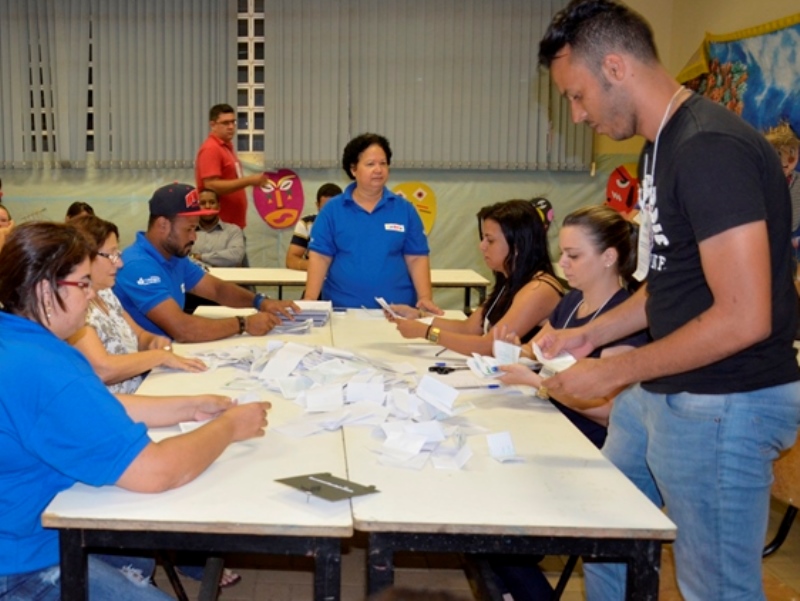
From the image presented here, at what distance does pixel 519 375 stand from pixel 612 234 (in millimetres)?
669

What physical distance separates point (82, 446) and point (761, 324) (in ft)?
4.21

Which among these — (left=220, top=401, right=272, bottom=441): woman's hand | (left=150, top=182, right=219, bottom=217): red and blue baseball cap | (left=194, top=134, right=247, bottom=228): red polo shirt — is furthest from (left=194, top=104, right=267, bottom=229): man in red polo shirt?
(left=220, top=401, right=272, bottom=441): woman's hand

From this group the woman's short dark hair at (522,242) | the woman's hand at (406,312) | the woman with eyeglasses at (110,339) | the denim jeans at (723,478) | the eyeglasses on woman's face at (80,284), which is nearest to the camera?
the denim jeans at (723,478)

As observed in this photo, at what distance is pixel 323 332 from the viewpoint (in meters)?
3.79

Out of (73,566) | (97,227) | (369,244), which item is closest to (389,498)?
(73,566)

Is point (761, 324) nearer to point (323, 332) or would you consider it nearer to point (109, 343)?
point (109, 343)

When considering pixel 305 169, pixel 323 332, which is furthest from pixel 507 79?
pixel 323 332

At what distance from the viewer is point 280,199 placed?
7906mm

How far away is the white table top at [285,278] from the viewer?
19.2 feet

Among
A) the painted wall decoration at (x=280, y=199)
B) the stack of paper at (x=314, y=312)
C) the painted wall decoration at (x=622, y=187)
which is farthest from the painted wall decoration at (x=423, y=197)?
the stack of paper at (x=314, y=312)

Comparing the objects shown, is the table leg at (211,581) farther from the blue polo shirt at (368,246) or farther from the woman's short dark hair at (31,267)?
the blue polo shirt at (368,246)

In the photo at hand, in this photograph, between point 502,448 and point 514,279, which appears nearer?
point 502,448

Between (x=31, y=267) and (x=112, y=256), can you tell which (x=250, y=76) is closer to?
(x=112, y=256)

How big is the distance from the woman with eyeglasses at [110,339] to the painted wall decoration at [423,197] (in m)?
4.93
